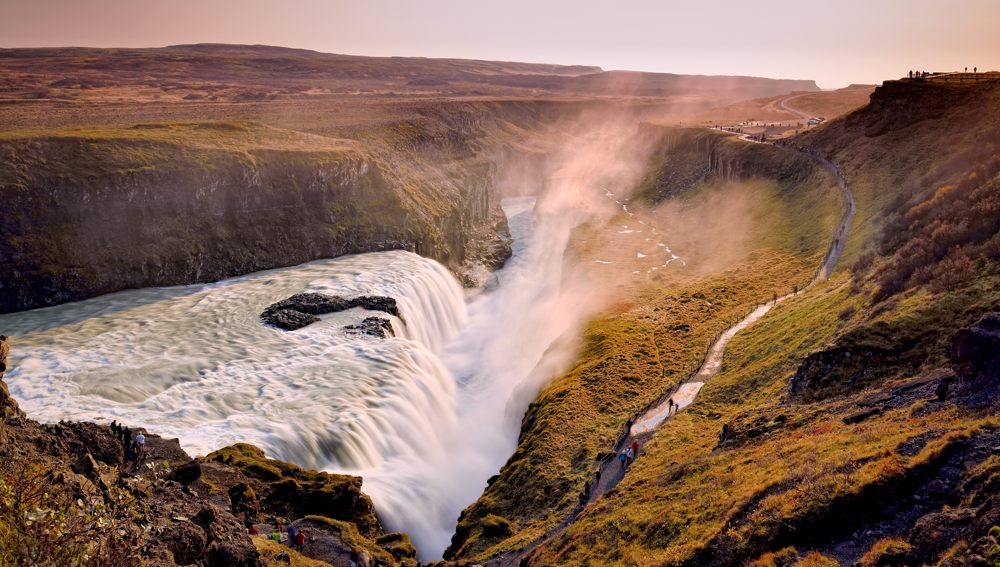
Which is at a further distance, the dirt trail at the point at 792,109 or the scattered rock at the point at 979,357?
the dirt trail at the point at 792,109

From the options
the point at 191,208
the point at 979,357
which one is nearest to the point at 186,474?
the point at 979,357

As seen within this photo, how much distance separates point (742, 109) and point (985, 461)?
7311 inches

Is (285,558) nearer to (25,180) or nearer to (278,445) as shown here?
(278,445)

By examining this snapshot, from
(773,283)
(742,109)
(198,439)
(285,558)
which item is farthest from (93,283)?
(742,109)

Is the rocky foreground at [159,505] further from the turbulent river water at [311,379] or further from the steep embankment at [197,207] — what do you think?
the steep embankment at [197,207]

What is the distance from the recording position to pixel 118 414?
38844 mm

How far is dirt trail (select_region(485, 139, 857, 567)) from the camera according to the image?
31172mm

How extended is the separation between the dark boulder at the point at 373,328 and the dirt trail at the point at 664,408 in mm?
24147

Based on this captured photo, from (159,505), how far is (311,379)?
2631cm

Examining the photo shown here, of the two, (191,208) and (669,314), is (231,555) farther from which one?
(191,208)

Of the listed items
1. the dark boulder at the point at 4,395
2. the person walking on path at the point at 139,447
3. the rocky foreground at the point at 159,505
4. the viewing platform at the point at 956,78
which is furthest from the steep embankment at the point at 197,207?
the viewing platform at the point at 956,78

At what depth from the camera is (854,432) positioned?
80.2 feet

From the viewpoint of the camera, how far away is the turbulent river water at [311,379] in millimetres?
39469

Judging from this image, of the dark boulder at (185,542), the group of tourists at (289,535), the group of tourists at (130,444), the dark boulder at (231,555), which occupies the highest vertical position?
the dark boulder at (185,542)
